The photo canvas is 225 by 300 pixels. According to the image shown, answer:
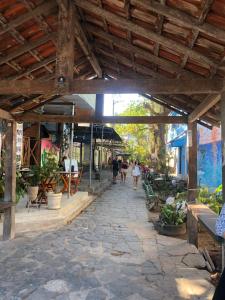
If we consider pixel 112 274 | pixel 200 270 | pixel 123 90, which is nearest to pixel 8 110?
pixel 123 90

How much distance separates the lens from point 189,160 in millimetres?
8656

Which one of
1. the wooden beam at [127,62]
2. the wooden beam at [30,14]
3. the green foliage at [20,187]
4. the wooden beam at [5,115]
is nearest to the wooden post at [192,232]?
the wooden beam at [127,62]

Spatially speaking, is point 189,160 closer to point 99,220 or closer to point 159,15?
point 99,220

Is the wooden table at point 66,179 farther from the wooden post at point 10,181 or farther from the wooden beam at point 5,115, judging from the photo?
the wooden beam at point 5,115

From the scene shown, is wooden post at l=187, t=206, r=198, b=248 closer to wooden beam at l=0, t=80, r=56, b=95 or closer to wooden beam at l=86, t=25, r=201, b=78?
wooden beam at l=86, t=25, r=201, b=78

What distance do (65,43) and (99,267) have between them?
3.71 meters

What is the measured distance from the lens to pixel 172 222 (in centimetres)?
915

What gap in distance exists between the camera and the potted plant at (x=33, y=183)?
10.5 metres

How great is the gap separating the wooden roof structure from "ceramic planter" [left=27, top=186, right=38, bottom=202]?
3603mm

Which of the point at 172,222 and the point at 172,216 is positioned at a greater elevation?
the point at 172,216

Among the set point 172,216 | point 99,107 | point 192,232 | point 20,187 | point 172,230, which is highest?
point 99,107

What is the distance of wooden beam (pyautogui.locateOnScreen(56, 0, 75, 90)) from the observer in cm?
516

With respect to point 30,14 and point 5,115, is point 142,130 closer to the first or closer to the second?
point 5,115

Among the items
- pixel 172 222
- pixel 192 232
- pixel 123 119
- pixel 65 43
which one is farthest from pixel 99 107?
pixel 65 43
